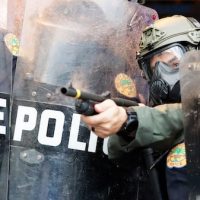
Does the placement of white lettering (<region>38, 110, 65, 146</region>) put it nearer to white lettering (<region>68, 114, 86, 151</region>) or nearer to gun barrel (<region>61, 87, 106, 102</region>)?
white lettering (<region>68, 114, 86, 151</region>)

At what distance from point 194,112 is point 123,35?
26.5 inches

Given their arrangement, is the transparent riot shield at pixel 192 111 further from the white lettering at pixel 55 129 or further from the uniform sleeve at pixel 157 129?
the white lettering at pixel 55 129

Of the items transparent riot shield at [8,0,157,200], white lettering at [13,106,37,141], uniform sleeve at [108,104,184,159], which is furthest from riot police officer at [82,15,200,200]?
white lettering at [13,106,37,141]

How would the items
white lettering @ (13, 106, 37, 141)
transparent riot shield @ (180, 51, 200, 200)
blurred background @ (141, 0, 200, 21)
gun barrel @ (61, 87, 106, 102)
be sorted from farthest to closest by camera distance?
blurred background @ (141, 0, 200, 21), white lettering @ (13, 106, 37, 141), transparent riot shield @ (180, 51, 200, 200), gun barrel @ (61, 87, 106, 102)

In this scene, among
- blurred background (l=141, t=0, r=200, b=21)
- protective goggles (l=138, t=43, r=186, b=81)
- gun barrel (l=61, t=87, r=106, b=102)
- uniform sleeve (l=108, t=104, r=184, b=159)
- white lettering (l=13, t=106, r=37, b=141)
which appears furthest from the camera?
blurred background (l=141, t=0, r=200, b=21)

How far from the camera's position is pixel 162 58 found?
1.91 meters

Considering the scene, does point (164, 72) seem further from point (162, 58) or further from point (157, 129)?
point (157, 129)

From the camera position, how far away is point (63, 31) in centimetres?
187

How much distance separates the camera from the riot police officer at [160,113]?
4.96 feet

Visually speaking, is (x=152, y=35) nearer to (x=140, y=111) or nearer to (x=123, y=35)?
(x=123, y=35)

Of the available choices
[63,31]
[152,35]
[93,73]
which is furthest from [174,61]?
[63,31]

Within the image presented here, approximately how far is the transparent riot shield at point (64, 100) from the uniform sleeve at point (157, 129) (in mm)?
178

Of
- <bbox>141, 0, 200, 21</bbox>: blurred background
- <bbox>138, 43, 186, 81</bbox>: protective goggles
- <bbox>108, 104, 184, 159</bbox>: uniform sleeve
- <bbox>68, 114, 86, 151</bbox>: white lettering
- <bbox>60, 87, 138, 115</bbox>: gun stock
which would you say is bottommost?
<bbox>68, 114, 86, 151</bbox>: white lettering

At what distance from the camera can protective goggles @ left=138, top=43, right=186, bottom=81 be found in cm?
188
